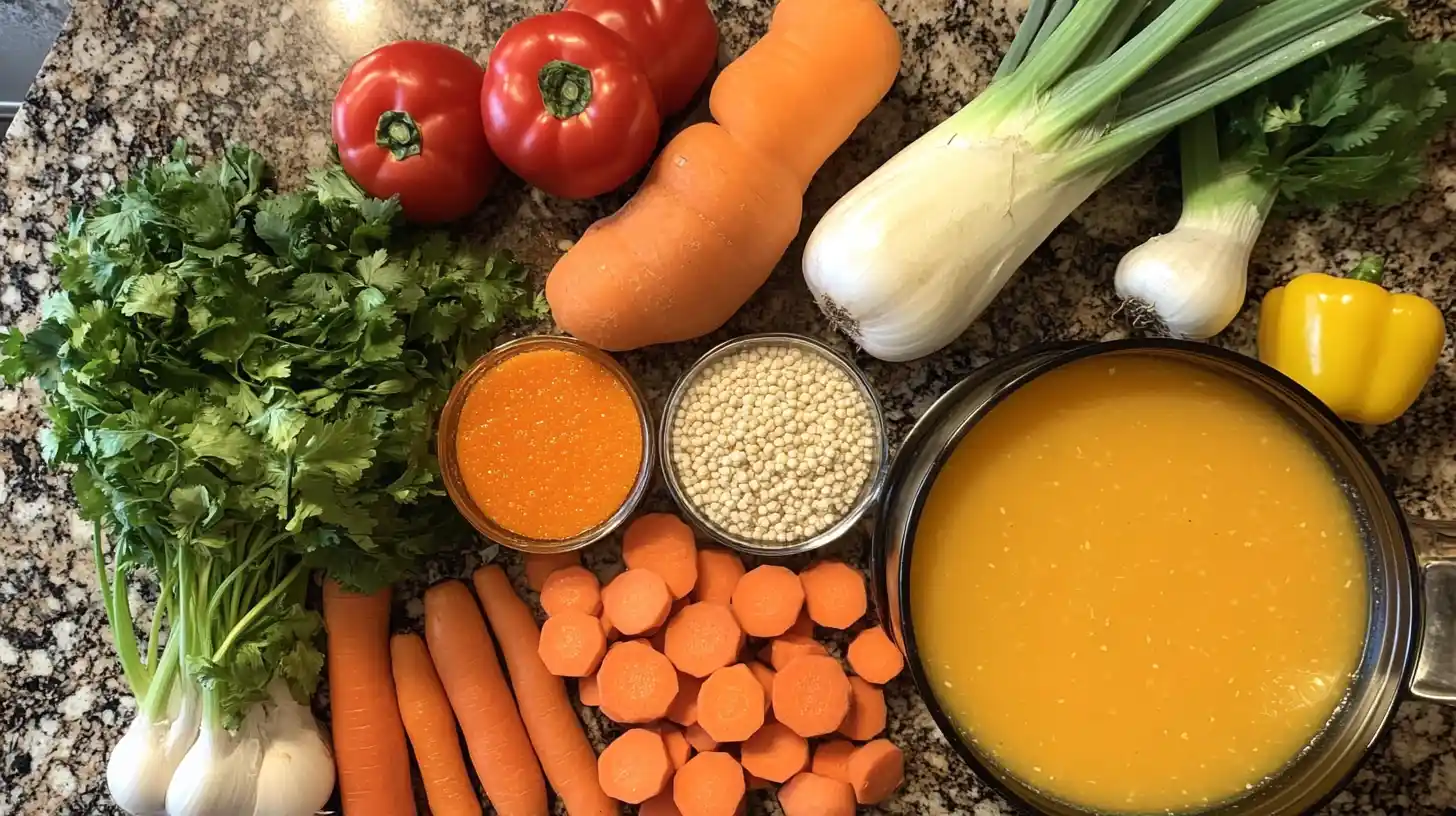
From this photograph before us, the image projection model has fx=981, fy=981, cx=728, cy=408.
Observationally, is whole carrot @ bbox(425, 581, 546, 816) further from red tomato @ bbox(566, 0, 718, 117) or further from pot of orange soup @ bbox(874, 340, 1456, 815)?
red tomato @ bbox(566, 0, 718, 117)

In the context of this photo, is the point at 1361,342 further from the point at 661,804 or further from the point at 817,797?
the point at 661,804

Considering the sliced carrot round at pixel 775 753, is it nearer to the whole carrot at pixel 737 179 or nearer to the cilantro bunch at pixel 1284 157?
the whole carrot at pixel 737 179

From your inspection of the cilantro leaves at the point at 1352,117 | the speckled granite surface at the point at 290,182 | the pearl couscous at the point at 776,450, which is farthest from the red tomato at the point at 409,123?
the cilantro leaves at the point at 1352,117

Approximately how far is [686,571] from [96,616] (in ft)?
2.41

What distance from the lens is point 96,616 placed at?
47.7 inches

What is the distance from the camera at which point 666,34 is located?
108 cm

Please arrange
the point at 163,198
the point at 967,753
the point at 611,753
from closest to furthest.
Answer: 1. the point at 967,753
2. the point at 163,198
3. the point at 611,753

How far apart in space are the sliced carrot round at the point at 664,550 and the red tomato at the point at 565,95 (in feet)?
1.40

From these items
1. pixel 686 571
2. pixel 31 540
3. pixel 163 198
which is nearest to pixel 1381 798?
pixel 686 571

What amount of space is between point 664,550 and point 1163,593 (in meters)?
0.55

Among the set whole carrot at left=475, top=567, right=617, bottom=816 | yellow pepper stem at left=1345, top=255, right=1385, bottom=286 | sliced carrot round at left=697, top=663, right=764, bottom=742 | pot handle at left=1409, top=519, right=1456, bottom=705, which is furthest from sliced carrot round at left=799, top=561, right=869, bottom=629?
yellow pepper stem at left=1345, top=255, right=1385, bottom=286

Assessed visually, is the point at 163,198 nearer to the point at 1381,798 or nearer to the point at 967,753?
the point at 967,753

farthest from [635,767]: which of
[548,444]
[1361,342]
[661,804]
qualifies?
[1361,342]

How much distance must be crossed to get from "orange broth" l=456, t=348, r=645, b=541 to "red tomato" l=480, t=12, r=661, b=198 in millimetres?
239
